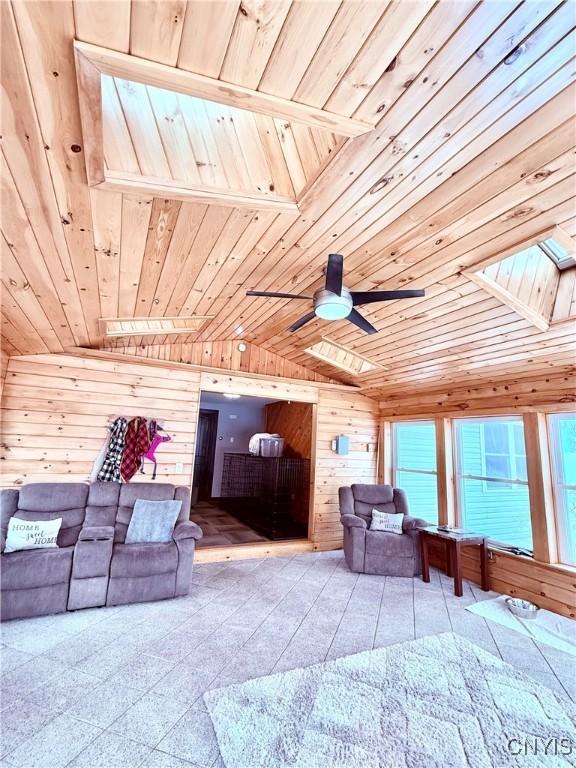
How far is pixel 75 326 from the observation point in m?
3.34

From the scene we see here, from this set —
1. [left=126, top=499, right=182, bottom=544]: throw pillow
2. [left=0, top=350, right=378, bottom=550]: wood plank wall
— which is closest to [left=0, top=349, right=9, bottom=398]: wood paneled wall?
[left=0, top=350, right=378, bottom=550]: wood plank wall

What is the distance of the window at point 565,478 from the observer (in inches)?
142

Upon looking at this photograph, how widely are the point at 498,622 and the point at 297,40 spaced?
14.4 feet

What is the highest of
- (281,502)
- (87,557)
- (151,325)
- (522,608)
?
(151,325)

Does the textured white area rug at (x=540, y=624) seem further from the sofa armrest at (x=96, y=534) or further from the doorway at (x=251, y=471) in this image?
the sofa armrest at (x=96, y=534)

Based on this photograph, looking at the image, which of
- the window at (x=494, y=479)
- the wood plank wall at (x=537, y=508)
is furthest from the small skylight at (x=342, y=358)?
the window at (x=494, y=479)

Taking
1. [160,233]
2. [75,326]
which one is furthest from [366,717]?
[75,326]

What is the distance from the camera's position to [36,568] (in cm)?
295

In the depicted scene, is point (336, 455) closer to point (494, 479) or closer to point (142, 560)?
point (494, 479)

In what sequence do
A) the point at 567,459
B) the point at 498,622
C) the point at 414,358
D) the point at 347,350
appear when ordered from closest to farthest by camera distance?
the point at 498,622
the point at 567,459
the point at 414,358
the point at 347,350

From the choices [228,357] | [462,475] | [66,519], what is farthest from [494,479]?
[66,519]

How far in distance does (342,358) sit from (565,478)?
2953 millimetres

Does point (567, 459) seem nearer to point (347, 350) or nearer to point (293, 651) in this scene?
point (347, 350)

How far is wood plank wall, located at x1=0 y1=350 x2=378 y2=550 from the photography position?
3846 mm
